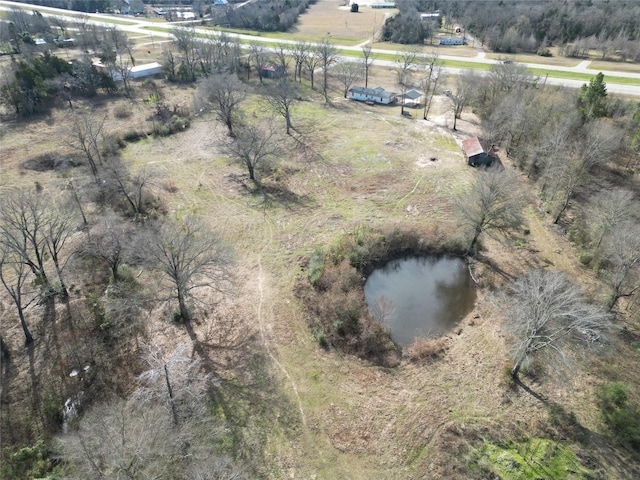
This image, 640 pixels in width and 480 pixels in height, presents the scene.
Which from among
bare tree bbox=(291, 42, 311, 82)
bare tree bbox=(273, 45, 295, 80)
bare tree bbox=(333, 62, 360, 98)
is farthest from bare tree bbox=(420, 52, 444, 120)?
bare tree bbox=(273, 45, 295, 80)

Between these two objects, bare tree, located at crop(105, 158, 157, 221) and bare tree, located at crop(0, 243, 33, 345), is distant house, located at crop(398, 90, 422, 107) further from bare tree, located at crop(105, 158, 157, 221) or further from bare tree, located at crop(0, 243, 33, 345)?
bare tree, located at crop(0, 243, 33, 345)

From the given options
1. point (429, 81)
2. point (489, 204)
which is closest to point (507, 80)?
point (429, 81)

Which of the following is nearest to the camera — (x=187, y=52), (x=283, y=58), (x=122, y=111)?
(x=122, y=111)

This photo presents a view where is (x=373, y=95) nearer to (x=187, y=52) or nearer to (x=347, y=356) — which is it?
(x=187, y=52)

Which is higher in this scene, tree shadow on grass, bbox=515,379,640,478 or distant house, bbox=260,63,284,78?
distant house, bbox=260,63,284,78

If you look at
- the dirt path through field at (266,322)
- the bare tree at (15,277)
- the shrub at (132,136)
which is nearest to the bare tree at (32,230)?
the bare tree at (15,277)

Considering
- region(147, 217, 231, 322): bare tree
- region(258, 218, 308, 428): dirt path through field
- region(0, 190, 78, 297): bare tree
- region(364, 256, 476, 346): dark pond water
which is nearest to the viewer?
region(258, 218, 308, 428): dirt path through field

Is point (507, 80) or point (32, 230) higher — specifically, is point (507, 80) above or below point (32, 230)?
above

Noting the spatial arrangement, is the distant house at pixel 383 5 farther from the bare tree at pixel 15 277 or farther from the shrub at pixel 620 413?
the shrub at pixel 620 413
